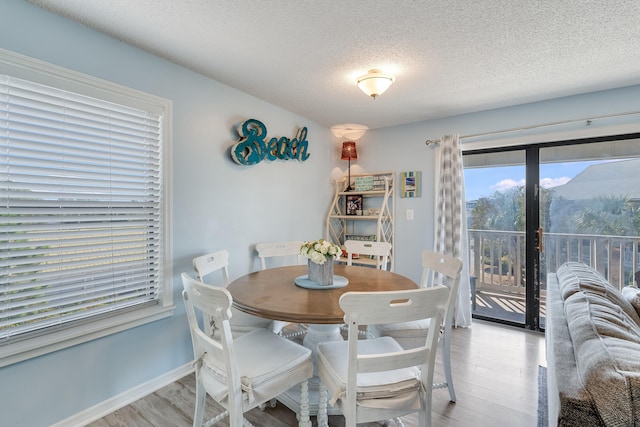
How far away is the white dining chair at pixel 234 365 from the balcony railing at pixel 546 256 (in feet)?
9.04

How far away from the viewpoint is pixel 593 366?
0.84 metres

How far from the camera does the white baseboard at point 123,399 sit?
5.72 ft

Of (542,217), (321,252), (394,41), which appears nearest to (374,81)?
(394,41)

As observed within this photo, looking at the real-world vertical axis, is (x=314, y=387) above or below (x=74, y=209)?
below

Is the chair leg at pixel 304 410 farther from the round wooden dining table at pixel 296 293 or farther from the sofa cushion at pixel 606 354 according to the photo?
the sofa cushion at pixel 606 354

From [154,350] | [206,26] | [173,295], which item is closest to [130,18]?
[206,26]

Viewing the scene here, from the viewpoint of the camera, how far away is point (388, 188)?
12.3 ft

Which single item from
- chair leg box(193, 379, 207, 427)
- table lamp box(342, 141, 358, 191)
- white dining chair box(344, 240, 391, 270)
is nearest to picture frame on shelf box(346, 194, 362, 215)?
table lamp box(342, 141, 358, 191)

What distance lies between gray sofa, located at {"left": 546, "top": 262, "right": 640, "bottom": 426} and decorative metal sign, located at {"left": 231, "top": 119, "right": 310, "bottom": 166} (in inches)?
95.8

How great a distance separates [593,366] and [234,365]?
125 cm

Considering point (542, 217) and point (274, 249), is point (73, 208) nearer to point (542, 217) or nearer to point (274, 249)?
point (274, 249)

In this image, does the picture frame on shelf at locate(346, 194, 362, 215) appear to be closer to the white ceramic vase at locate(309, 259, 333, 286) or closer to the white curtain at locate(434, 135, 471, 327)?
the white curtain at locate(434, 135, 471, 327)

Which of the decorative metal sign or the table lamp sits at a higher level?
the table lamp

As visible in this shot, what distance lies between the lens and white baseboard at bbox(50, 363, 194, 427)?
68.6 inches
